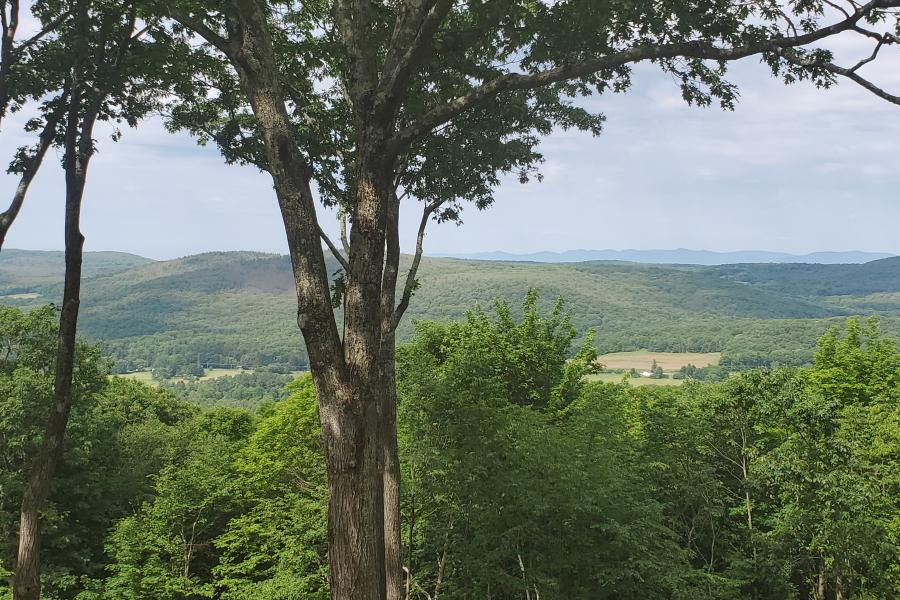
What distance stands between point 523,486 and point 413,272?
630 centimetres

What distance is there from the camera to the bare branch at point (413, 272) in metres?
10.2

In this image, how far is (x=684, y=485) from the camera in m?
18.7

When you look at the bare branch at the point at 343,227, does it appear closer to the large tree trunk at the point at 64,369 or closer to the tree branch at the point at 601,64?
the large tree trunk at the point at 64,369

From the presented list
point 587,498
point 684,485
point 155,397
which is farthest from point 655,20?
point 155,397

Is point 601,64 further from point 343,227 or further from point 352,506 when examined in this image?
point 343,227

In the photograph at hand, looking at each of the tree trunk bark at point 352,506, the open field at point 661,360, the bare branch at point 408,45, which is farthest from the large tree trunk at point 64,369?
the open field at point 661,360

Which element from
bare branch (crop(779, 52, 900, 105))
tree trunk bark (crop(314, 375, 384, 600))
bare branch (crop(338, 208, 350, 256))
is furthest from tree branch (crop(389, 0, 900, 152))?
bare branch (crop(338, 208, 350, 256))

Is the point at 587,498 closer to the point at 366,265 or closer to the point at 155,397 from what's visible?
the point at 366,265

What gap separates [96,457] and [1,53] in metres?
21.5

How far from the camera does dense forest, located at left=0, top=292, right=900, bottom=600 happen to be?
567 inches

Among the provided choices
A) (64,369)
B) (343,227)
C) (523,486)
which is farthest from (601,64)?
(523,486)

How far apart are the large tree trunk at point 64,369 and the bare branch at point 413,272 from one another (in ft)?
15.4

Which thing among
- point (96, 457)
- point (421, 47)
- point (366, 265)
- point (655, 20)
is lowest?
point (96, 457)

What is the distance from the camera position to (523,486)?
13680mm
